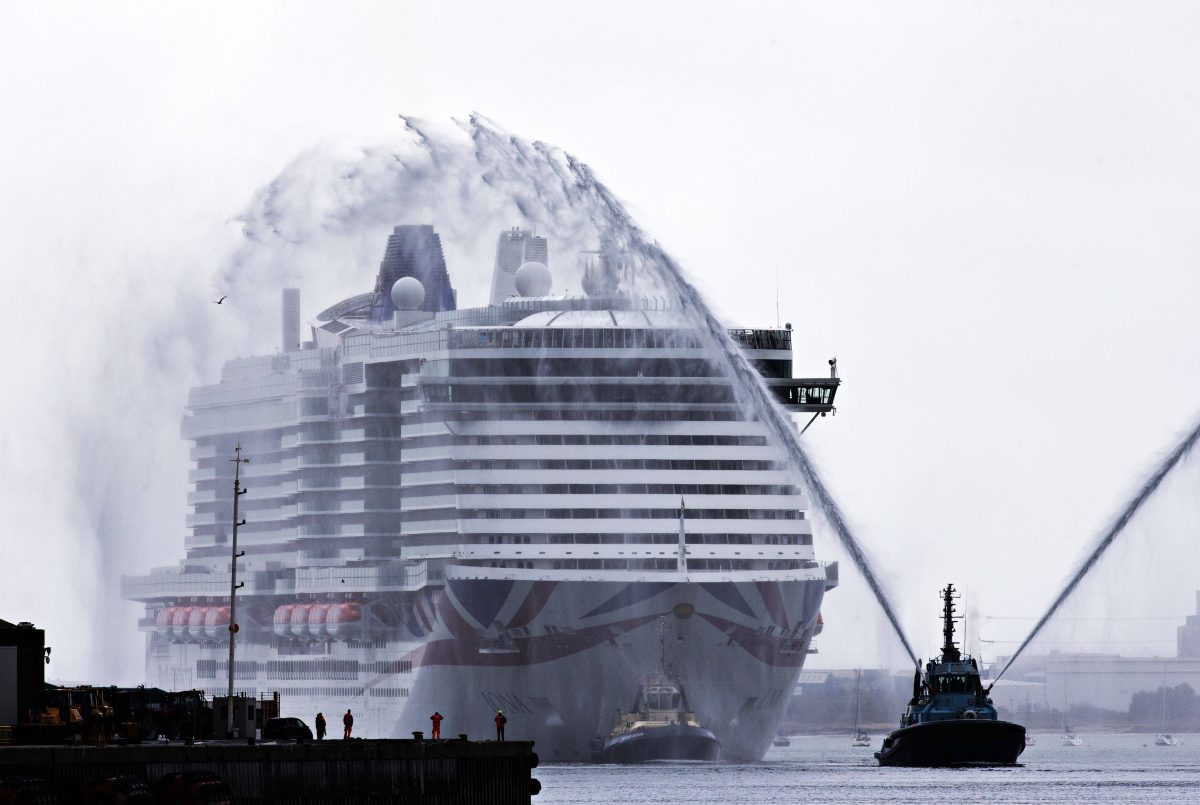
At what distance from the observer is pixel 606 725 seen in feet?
275

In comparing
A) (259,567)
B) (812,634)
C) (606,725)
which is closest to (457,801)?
(606,725)

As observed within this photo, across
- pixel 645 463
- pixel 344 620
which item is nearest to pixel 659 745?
pixel 645 463

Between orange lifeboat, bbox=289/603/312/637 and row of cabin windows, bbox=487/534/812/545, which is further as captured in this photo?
orange lifeboat, bbox=289/603/312/637

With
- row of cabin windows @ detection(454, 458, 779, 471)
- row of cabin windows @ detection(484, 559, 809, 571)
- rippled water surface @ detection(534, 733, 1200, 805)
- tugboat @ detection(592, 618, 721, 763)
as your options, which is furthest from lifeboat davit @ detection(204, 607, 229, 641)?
tugboat @ detection(592, 618, 721, 763)

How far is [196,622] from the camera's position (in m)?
100

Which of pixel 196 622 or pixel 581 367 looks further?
pixel 196 622

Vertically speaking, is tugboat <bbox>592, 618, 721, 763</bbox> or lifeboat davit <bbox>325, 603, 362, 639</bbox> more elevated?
lifeboat davit <bbox>325, 603, 362, 639</bbox>

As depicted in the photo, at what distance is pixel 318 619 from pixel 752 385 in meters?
18.9

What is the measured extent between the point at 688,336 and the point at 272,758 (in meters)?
40.9

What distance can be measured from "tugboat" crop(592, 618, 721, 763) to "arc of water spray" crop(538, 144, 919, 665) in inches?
300

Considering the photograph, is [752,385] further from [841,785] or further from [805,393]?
[841,785]

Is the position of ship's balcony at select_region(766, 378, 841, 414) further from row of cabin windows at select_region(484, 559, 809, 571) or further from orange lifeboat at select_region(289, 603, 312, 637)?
orange lifeboat at select_region(289, 603, 312, 637)

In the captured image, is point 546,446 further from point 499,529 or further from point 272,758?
point 272,758

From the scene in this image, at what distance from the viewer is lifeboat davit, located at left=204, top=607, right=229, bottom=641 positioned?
99.1 m
